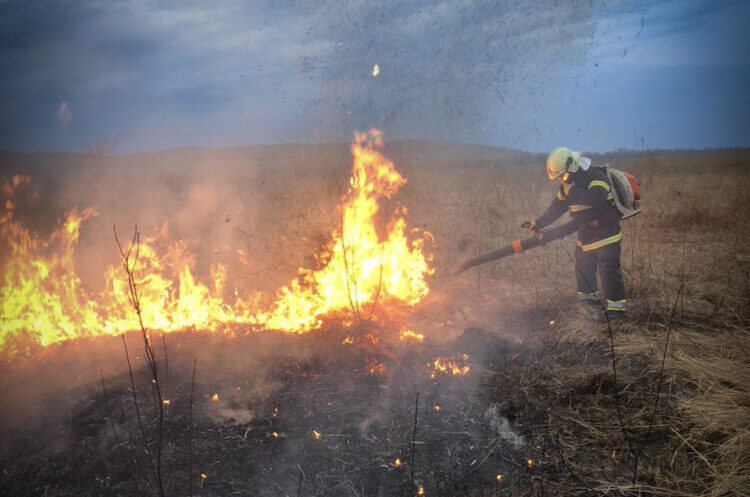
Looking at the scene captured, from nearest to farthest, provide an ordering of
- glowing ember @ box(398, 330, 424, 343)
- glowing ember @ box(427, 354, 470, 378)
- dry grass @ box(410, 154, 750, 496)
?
dry grass @ box(410, 154, 750, 496) < glowing ember @ box(427, 354, 470, 378) < glowing ember @ box(398, 330, 424, 343)

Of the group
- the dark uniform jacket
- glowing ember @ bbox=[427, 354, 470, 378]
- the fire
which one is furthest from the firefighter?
the fire

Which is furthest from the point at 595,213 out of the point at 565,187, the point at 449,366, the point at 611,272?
the point at 449,366

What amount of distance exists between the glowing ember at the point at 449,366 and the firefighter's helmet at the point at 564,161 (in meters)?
3.15

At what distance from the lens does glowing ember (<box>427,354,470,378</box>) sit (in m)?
4.71

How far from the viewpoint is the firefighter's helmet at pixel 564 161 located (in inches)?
230

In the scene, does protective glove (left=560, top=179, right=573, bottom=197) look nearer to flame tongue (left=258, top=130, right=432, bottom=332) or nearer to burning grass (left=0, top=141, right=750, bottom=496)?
burning grass (left=0, top=141, right=750, bottom=496)

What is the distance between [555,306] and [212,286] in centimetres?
617

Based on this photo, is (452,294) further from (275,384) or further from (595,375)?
(275,384)

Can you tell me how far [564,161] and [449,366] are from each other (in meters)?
3.56

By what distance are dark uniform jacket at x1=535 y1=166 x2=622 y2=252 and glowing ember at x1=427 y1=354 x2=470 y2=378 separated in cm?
282

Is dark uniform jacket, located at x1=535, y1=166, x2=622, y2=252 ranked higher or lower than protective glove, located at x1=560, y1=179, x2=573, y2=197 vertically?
lower

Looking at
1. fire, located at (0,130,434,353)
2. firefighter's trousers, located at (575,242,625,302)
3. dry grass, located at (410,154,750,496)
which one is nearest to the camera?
dry grass, located at (410,154,750,496)

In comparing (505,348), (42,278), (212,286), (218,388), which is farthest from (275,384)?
(42,278)

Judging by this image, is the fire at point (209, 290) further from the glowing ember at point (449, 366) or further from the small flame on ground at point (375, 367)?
the small flame on ground at point (375, 367)
